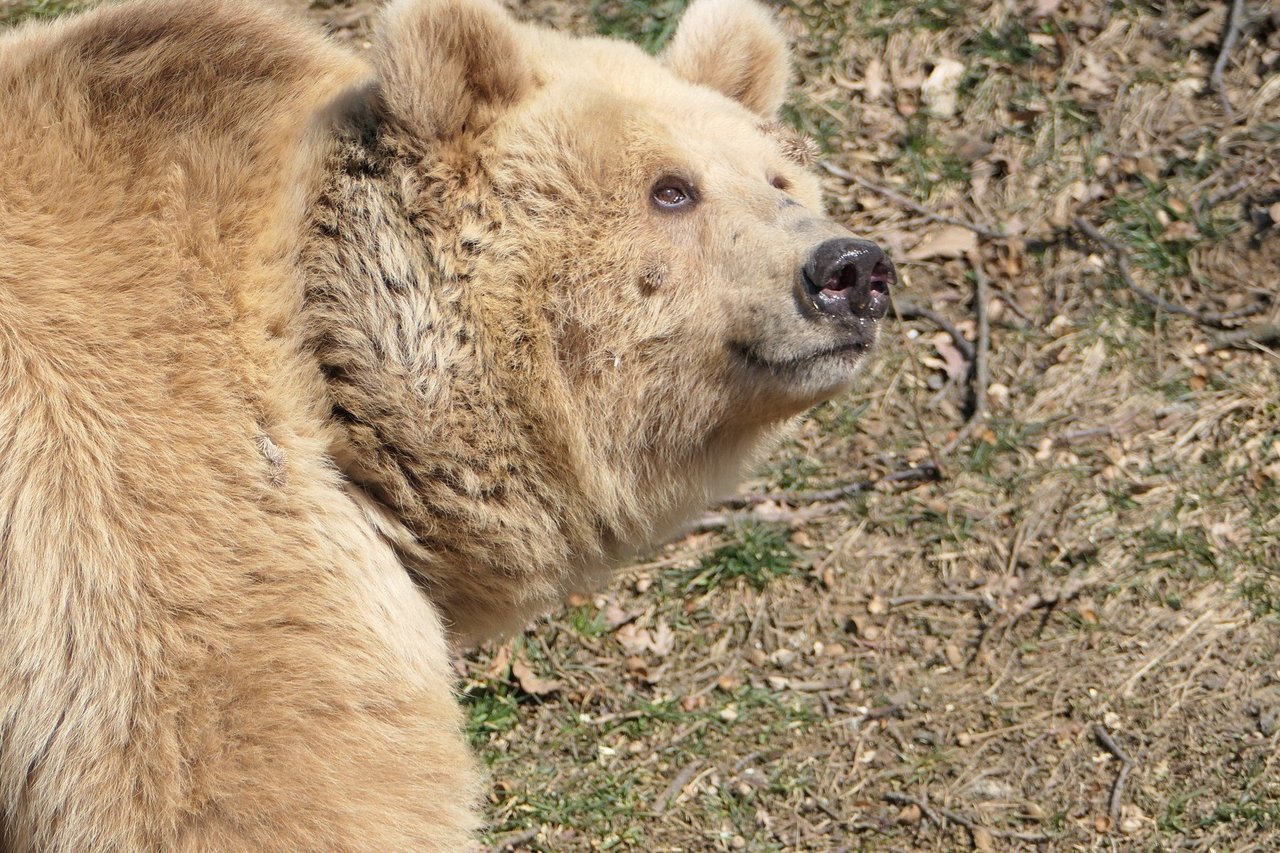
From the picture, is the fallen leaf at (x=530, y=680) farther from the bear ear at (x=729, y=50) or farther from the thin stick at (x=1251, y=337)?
the thin stick at (x=1251, y=337)

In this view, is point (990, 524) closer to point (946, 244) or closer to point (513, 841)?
point (946, 244)

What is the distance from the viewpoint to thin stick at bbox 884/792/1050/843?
13.7ft

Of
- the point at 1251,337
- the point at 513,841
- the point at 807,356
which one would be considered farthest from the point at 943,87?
the point at 513,841

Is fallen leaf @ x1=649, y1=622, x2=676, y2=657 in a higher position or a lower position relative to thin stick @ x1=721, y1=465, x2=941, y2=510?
lower

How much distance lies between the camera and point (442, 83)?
9.64ft

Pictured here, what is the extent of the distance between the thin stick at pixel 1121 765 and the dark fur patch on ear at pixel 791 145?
2205mm

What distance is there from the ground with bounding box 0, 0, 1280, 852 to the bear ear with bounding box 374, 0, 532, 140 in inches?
92.2

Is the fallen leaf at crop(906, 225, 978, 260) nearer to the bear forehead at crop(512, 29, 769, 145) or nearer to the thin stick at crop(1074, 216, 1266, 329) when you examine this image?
the thin stick at crop(1074, 216, 1266, 329)

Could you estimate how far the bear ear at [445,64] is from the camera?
113 inches

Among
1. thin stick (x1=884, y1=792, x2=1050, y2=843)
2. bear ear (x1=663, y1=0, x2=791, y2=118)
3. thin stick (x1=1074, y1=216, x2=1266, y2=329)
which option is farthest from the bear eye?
thin stick (x1=1074, y1=216, x2=1266, y2=329)

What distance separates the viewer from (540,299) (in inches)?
121

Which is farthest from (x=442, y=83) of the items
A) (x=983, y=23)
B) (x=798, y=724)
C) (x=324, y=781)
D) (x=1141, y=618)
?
(x=983, y=23)

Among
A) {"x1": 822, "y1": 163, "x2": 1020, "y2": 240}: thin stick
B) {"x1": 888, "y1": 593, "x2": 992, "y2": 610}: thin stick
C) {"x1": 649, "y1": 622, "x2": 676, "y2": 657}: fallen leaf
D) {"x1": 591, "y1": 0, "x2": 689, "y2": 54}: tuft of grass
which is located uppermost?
{"x1": 591, "y1": 0, "x2": 689, "y2": 54}: tuft of grass

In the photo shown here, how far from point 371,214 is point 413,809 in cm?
133
